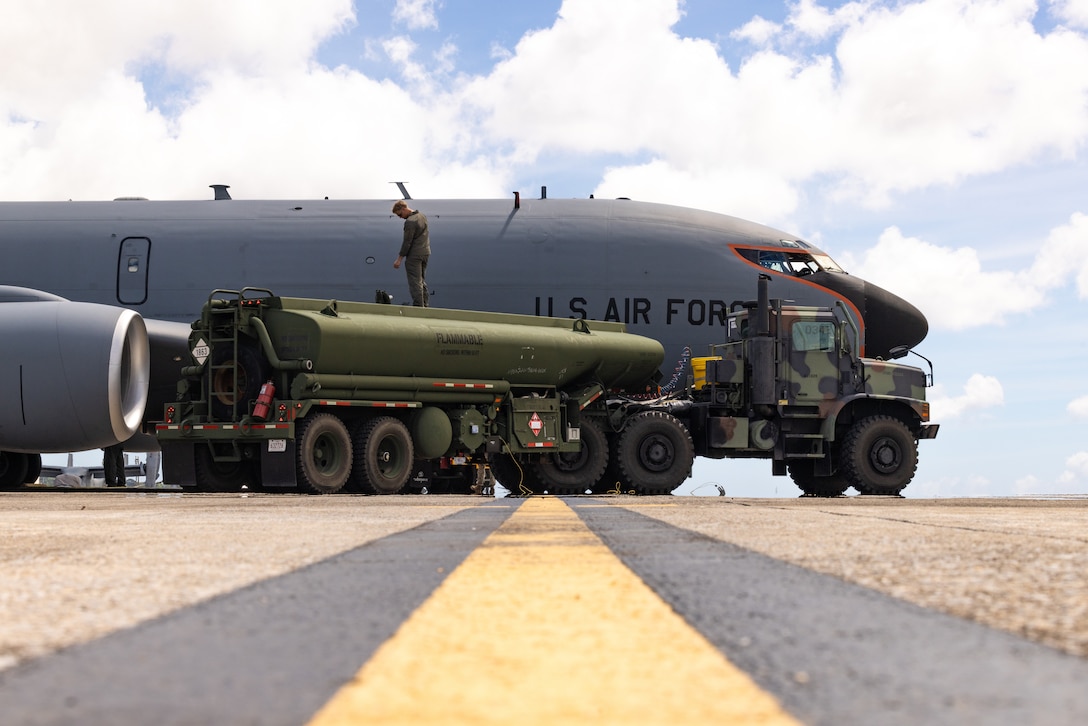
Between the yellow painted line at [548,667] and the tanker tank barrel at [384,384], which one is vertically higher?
the tanker tank barrel at [384,384]

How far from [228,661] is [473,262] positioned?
58.4 feet

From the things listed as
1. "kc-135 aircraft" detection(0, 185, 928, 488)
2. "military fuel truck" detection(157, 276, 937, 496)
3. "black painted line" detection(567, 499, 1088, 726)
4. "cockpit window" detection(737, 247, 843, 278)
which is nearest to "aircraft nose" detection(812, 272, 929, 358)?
"kc-135 aircraft" detection(0, 185, 928, 488)

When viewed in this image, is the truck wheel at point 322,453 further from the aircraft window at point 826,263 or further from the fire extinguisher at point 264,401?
the aircraft window at point 826,263

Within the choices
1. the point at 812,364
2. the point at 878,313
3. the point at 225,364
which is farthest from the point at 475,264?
the point at 878,313

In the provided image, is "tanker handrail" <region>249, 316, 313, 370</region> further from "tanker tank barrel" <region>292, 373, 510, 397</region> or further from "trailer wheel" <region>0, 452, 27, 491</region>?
"trailer wheel" <region>0, 452, 27, 491</region>

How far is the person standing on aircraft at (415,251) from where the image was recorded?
1747 cm

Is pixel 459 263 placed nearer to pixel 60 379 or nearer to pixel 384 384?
pixel 384 384

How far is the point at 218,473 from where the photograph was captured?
15883 millimetres

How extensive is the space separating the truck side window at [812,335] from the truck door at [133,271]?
1102 centimetres

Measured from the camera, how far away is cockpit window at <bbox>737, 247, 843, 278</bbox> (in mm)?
20406

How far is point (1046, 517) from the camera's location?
905 cm

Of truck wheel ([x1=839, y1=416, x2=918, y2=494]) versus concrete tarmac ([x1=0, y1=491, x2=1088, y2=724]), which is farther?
truck wheel ([x1=839, y1=416, x2=918, y2=494])

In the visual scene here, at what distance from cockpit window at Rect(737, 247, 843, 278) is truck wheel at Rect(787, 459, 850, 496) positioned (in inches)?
138

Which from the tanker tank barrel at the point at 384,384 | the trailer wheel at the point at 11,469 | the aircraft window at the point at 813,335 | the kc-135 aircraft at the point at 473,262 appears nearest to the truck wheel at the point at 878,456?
the aircraft window at the point at 813,335
